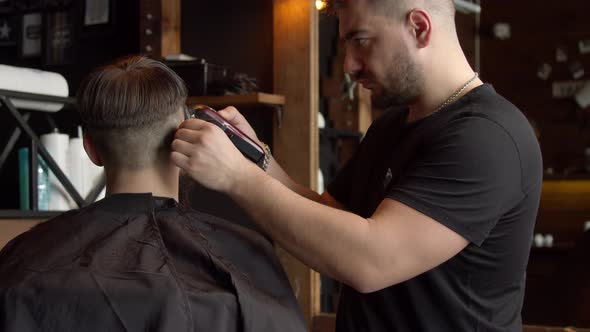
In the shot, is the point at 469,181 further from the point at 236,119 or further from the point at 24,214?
the point at 24,214

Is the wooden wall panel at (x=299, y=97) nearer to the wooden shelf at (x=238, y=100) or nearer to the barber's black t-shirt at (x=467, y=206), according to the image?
the wooden shelf at (x=238, y=100)

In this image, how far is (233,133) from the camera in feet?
5.68

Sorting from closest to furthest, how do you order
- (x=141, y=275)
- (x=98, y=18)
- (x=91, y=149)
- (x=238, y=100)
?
(x=141, y=275), (x=91, y=149), (x=238, y=100), (x=98, y=18)

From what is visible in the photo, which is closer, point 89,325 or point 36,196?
point 89,325

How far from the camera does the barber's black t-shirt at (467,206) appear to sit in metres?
1.61

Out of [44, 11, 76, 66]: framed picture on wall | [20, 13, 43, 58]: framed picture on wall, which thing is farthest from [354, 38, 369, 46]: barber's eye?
[20, 13, 43, 58]: framed picture on wall

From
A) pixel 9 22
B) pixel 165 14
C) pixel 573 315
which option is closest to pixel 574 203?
pixel 573 315

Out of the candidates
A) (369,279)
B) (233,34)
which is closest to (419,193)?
(369,279)

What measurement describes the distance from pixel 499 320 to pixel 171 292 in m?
0.72

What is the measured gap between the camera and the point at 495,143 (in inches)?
63.9

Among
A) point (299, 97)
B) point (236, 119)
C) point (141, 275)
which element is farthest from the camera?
point (299, 97)

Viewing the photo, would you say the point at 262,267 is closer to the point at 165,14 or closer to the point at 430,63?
the point at 430,63

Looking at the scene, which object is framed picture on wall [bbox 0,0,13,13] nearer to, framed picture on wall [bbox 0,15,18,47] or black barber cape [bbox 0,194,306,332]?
framed picture on wall [bbox 0,15,18,47]

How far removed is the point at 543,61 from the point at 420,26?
4.59m
